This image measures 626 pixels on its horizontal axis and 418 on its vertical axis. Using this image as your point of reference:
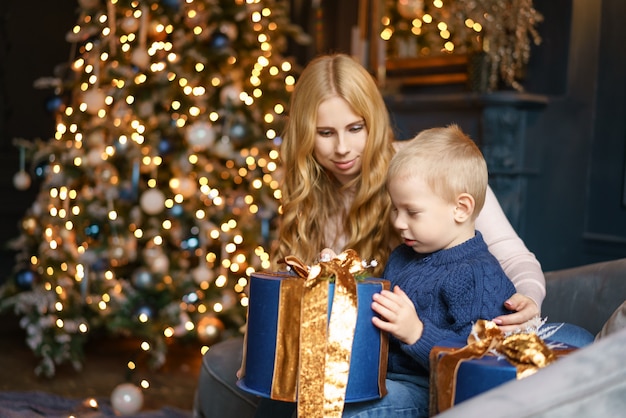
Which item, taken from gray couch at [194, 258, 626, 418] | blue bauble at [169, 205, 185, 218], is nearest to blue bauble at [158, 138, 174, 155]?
blue bauble at [169, 205, 185, 218]

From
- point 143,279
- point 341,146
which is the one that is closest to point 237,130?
point 143,279

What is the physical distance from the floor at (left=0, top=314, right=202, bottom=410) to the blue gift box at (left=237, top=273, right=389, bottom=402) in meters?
1.90

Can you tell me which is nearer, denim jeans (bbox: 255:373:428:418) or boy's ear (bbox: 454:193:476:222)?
denim jeans (bbox: 255:373:428:418)

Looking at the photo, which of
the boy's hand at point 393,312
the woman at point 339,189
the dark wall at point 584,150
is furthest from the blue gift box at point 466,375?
the dark wall at point 584,150

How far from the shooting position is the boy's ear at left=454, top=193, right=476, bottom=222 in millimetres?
1825

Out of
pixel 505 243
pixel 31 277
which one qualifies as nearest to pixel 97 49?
pixel 31 277

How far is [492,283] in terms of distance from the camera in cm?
179

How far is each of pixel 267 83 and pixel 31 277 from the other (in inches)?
56.7

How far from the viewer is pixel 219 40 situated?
3820 millimetres

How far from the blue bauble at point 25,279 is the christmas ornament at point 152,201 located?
692mm

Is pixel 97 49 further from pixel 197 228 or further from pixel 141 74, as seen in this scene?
pixel 197 228

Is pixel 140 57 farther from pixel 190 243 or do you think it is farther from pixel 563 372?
pixel 563 372

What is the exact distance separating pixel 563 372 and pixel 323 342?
51 cm

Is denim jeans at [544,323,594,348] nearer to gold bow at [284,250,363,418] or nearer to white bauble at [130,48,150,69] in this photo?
gold bow at [284,250,363,418]
